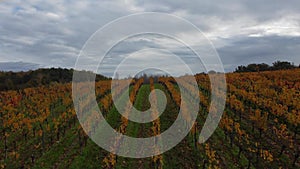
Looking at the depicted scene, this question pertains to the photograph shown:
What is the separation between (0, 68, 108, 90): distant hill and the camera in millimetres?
49231

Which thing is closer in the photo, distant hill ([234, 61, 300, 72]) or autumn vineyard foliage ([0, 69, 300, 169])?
autumn vineyard foliage ([0, 69, 300, 169])

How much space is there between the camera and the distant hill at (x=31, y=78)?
4923 centimetres

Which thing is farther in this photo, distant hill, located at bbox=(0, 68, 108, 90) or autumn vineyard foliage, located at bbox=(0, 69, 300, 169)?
distant hill, located at bbox=(0, 68, 108, 90)

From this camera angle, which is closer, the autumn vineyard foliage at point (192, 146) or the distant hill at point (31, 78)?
the autumn vineyard foliage at point (192, 146)

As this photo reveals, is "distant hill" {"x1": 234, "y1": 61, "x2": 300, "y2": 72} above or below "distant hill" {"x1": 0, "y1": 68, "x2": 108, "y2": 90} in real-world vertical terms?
above

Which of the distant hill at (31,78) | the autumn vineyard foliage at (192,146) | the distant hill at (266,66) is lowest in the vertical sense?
the autumn vineyard foliage at (192,146)

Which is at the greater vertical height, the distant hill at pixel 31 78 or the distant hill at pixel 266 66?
the distant hill at pixel 266 66

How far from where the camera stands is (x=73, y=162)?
10719 mm

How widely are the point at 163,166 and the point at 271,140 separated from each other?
554 centimetres

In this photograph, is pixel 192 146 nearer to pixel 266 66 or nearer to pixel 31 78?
pixel 266 66

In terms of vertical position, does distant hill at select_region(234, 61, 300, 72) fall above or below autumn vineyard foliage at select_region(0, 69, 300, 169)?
above

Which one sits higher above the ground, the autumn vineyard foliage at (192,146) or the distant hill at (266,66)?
the distant hill at (266,66)

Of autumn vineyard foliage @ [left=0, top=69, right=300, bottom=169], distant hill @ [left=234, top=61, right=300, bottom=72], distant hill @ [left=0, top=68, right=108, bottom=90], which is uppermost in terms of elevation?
distant hill @ [left=234, top=61, right=300, bottom=72]

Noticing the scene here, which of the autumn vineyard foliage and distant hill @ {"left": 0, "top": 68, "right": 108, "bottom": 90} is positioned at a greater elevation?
distant hill @ {"left": 0, "top": 68, "right": 108, "bottom": 90}
